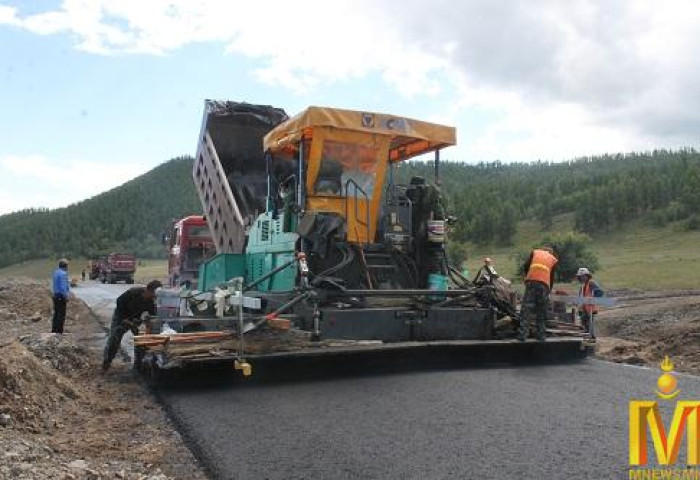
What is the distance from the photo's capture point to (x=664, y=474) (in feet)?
12.5

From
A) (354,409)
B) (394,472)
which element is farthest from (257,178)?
(394,472)

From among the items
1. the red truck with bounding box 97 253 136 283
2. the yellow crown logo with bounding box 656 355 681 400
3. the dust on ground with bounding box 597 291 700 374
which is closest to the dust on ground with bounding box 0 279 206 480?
the yellow crown logo with bounding box 656 355 681 400

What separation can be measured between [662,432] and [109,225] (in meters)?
101

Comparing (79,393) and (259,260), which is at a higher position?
(259,260)

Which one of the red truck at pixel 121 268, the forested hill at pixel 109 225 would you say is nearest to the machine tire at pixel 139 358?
the red truck at pixel 121 268

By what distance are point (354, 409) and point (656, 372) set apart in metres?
3.66

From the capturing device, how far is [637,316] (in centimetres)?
1366

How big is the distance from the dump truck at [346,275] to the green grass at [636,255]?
1661 cm

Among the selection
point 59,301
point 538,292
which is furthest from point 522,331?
point 59,301

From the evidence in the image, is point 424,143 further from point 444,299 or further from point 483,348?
point 483,348

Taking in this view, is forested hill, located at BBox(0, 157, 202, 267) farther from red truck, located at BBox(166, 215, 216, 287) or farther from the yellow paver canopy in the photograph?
the yellow paver canopy

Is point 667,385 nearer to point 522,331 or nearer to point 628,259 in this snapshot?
point 522,331

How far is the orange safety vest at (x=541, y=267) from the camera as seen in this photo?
810 cm

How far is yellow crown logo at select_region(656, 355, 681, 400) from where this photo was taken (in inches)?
231
